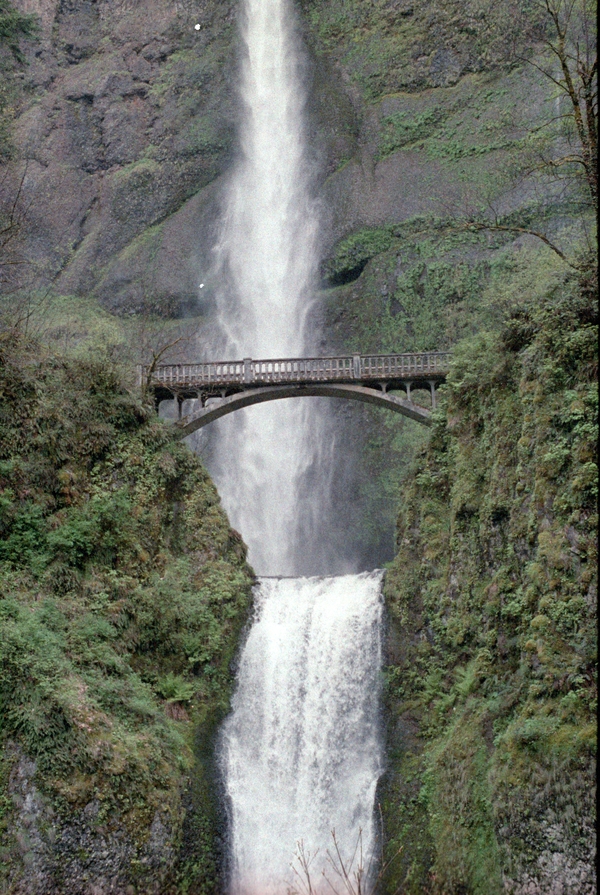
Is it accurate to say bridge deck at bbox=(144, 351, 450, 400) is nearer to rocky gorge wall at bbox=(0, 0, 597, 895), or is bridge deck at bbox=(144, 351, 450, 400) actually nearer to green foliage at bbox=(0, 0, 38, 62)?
rocky gorge wall at bbox=(0, 0, 597, 895)

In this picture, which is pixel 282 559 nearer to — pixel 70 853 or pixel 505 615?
pixel 505 615

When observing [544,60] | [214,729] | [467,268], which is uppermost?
[544,60]

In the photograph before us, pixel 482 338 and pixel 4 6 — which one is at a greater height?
pixel 4 6

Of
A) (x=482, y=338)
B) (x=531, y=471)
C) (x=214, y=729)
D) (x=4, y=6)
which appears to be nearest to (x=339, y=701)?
(x=214, y=729)

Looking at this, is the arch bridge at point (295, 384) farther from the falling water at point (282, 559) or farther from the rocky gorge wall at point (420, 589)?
the falling water at point (282, 559)

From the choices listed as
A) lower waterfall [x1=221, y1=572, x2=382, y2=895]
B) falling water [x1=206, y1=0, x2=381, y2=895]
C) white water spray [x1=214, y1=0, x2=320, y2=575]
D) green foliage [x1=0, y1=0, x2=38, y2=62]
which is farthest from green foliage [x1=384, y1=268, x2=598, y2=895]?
white water spray [x1=214, y1=0, x2=320, y2=575]

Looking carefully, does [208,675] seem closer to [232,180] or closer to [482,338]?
[482,338]
